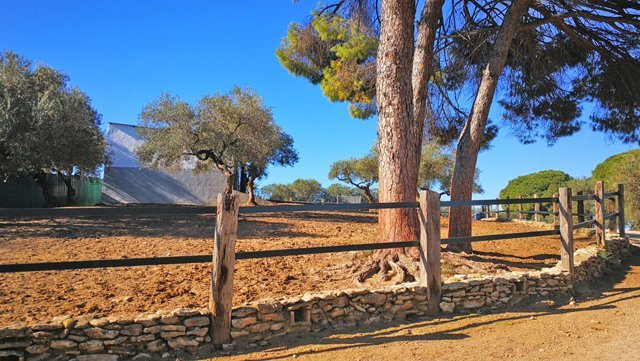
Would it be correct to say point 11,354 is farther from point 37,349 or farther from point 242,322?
point 242,322

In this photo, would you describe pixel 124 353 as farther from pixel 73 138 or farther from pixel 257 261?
pixel 73 138

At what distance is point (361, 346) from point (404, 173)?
9.81 feet

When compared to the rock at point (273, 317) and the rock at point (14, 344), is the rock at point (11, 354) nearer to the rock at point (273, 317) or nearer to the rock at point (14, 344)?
the rock at point (14, 344)

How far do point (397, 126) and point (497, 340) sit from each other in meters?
3.32

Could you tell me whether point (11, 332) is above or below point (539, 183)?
below

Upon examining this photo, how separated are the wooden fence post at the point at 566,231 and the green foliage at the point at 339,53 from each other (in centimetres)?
570

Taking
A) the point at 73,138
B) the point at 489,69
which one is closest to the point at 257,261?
the point at 489,69

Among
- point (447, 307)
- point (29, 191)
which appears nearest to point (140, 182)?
point (29, 191)

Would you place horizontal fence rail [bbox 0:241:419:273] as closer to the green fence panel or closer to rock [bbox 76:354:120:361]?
rock [bbox 76:354:120:361]

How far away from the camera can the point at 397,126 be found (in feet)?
21.1

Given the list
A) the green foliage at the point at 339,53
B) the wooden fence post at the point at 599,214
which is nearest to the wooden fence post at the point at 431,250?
the wooden fence post at the point at 599,214

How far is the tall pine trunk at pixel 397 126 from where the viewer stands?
638 cm

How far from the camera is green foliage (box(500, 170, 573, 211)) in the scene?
1329 inches

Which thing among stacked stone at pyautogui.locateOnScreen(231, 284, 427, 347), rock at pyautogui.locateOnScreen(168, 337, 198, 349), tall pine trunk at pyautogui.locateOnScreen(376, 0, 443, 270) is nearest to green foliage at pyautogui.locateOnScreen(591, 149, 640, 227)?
tall pine trunk at pyautogui.locateOnScreen(376, 0, 443, 270)
